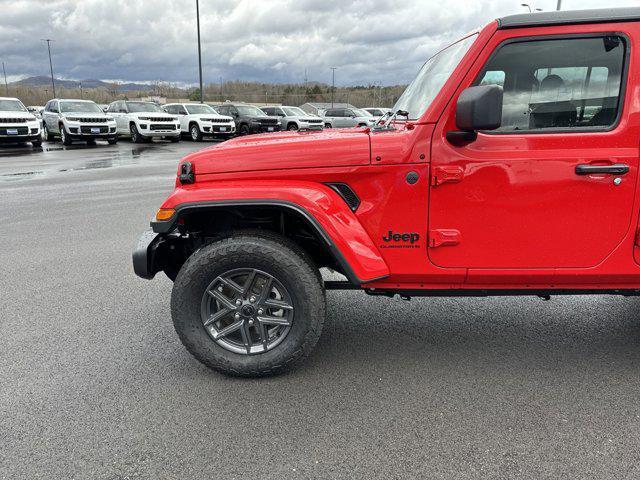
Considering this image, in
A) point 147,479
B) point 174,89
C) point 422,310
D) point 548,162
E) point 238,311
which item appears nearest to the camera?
point 147,479

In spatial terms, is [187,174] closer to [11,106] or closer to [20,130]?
[20,130]

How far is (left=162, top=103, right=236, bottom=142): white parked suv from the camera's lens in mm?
23078

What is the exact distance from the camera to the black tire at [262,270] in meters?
2.80

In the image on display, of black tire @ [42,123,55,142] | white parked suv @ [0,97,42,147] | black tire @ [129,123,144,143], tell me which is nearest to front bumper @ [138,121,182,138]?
black tire @ [129,123,144,143]

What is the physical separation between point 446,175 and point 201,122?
21838mm

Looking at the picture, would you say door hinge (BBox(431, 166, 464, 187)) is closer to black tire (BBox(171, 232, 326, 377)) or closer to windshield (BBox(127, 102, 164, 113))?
black tire (BBox(171, 232, 326, 377))

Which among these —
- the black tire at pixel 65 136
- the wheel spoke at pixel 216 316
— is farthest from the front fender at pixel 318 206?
the black tire at pixel 65 136

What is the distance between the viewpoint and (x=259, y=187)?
9.08 feet

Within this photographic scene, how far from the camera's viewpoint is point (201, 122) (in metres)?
23.0

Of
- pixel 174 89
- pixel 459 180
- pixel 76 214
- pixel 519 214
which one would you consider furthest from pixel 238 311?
pixel 174 89

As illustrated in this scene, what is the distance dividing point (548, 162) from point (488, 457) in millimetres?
1523

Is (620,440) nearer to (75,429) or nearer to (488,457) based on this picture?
(488,457)

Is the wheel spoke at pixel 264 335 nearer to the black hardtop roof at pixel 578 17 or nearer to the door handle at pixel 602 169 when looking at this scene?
the door handle at pixel 602 169

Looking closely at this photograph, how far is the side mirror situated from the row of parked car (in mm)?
14415
